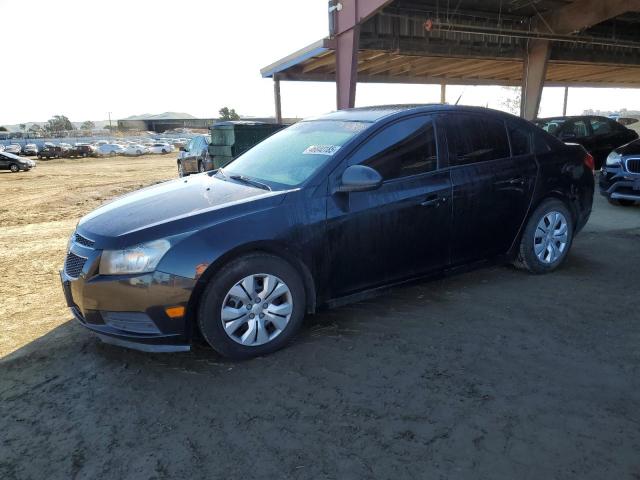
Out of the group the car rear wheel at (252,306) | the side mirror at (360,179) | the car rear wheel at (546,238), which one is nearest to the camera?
the car rear wheel at (252,306)

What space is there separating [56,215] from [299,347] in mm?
8623

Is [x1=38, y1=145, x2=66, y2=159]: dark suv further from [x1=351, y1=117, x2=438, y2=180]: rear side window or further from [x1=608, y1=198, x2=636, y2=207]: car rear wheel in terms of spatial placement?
[x1=351, y1=117, x2=438, y2=180]: rear side window

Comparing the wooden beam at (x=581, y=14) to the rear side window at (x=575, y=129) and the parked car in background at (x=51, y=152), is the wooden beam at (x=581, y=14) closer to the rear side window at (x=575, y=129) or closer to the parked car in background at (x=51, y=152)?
the rear side window at (x=575, y=129)

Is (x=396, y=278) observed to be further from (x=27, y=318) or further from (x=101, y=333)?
(x=27, y=318)

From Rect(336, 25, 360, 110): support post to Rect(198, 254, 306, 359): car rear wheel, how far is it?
974cm

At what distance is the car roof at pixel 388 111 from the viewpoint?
12.5 feet

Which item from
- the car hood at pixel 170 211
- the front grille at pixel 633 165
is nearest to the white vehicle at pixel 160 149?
the front grille at pixel 633 165

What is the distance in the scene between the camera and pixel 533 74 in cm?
1625

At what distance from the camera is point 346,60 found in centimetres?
1193

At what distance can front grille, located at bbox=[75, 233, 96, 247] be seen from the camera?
9.95 feet

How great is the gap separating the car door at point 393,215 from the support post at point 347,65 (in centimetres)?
857

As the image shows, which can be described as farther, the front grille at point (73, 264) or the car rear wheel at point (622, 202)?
the car rear wheel at point (622, 202)

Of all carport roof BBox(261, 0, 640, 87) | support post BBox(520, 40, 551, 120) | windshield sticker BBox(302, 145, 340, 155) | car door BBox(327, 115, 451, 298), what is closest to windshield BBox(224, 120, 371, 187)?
windshield sticker BBox(302, 145, 340, 155)

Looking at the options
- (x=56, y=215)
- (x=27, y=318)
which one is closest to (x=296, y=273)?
(x=27, y=318)
